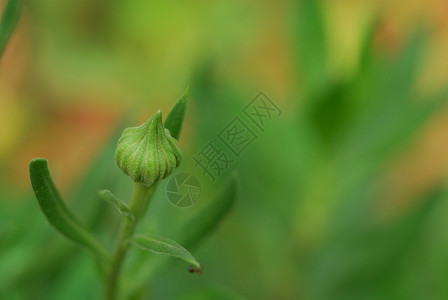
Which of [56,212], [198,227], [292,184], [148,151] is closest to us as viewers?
[148,151]

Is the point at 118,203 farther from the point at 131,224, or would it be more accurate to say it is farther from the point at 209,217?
the point at 209,217

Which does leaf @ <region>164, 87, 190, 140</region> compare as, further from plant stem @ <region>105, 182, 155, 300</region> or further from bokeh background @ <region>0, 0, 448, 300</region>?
bokeh background @ <region>0, 0, 448, 300</region>

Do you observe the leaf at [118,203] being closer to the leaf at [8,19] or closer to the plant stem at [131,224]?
the plant stem at [131,224]

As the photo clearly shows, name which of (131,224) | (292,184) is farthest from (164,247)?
(292,184)

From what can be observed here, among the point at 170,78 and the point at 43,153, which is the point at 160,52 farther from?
the point at 43,153

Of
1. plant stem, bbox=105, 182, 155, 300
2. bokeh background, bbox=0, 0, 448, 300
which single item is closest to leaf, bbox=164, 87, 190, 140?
plant stem, bbox=105, 182, 155, 300

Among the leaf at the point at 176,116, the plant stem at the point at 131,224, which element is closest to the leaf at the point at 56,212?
the plant stem at the point at 131,224
